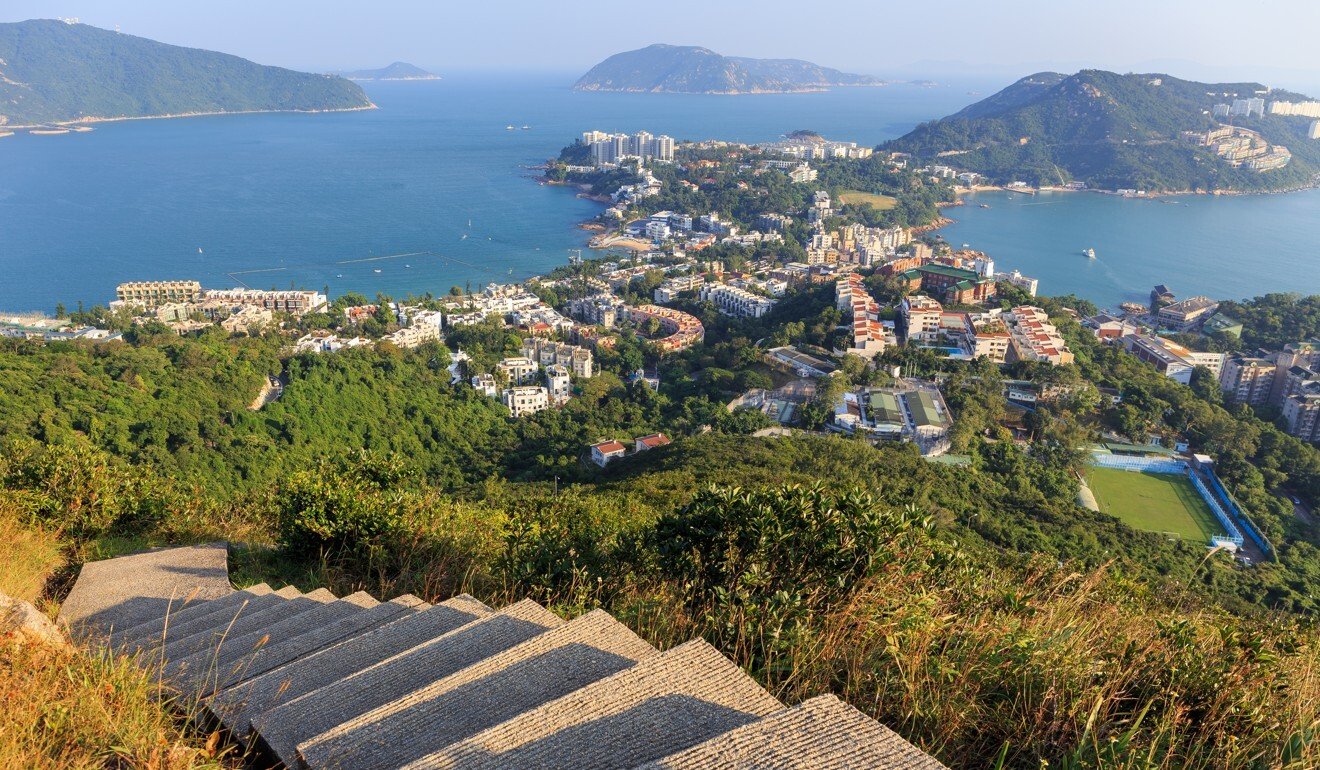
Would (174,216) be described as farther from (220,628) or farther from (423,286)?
(220,628)

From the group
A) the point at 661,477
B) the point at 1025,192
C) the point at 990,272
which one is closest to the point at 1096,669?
the point at 661,477

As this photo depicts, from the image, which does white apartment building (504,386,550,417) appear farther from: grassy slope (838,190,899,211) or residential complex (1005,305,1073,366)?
grassy slope (838,190,899,211)

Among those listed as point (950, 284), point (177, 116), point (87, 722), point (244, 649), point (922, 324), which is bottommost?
point (922, 324)

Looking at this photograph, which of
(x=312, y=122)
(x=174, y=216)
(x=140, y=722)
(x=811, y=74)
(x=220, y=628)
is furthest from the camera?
(x=811, y=74)

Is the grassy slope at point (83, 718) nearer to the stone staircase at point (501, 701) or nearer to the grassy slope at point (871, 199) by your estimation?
the stone staircase at point (501, 701)

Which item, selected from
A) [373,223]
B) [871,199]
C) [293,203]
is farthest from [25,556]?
[871,199]

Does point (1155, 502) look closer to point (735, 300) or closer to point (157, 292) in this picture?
point (735, 300)
